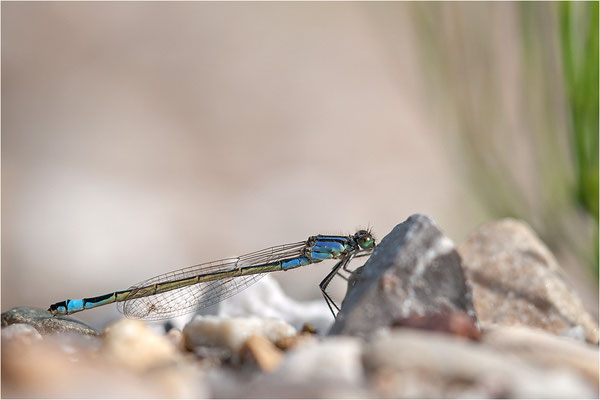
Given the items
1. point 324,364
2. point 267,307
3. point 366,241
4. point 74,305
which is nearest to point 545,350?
point 324,364

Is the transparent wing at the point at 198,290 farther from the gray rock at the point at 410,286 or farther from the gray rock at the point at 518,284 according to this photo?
the gray rock at the point at 410,286

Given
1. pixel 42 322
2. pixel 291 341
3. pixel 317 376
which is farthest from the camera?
pixel 42 322

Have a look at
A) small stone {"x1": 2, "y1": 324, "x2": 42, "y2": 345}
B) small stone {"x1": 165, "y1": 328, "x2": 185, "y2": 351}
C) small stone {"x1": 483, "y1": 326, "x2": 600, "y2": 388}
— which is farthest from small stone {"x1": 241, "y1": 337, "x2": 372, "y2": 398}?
small stone {"x1": 2, "y1": 324, "x2": 42, "y2": 345}

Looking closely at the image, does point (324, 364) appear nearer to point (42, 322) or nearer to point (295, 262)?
point (42, 322)

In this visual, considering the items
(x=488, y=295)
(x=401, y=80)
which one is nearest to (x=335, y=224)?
(x=401, y=80)

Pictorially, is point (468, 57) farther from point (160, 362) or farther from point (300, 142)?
point (160, 362)

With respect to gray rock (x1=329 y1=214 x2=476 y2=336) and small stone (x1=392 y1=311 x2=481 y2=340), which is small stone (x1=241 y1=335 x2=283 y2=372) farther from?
small stone (x1=392 y1=311 x2=481 y2=340)
